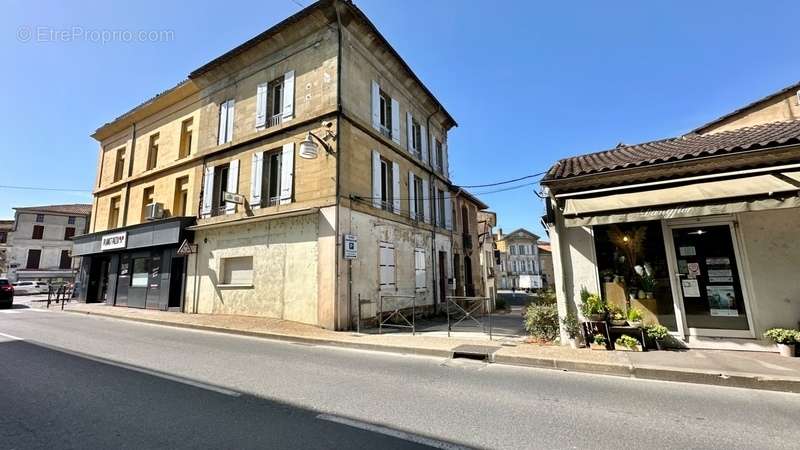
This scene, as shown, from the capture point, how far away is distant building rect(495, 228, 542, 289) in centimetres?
5800

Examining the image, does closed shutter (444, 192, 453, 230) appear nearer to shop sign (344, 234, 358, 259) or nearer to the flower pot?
shop sign (344, 234, 358, 259)

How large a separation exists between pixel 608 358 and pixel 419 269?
899 cm

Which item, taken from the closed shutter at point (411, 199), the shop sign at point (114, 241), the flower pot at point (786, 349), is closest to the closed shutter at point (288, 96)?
the closed shutter at point (411, 199)

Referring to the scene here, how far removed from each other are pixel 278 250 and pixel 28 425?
8063 millimetres

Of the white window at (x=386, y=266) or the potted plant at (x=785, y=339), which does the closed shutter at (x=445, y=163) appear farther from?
the potted plant at (x=785, y=339)

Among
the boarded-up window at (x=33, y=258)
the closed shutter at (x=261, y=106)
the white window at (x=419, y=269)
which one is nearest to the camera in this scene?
the closed shutter at (x=261, y=106)

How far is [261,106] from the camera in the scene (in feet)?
41.8

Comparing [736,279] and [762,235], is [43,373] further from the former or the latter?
[762,235]

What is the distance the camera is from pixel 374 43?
1291 centimetres

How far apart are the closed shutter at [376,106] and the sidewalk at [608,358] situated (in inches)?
311

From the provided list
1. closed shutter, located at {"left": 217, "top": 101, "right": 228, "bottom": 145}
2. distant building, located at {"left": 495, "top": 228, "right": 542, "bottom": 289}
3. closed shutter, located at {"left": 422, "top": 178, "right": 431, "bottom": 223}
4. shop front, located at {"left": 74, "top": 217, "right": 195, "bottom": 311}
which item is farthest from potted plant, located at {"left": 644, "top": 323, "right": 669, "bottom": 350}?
distant building, located at {"left": 495, "top": 228, "right": 542, "bottom": 289}

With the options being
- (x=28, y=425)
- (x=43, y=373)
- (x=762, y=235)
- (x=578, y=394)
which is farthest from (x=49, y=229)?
(x=762, y=235)

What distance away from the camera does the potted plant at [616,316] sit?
6660 mm

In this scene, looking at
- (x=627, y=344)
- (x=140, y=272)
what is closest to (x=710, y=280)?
(x=627, y=344)
